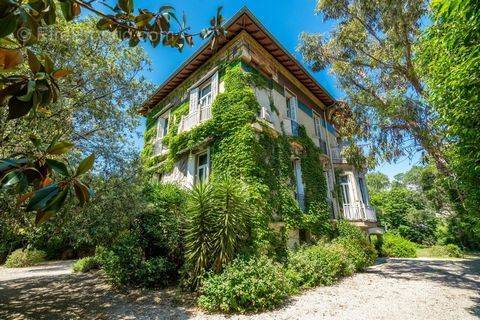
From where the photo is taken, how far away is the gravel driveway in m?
6.09

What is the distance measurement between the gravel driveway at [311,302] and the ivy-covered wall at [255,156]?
2.84m

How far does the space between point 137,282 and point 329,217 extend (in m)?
9.87

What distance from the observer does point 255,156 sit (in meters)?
10.2

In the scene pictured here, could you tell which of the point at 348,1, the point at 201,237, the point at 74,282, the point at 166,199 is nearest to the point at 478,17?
the point at 201,237

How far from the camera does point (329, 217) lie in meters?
13.7

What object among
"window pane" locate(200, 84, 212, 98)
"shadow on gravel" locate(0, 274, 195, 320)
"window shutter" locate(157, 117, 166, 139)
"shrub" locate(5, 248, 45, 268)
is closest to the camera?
"shadow on gravel" locate(0, 274, 195, 320)

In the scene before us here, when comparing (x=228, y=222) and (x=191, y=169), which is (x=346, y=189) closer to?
(x=191, y=169)

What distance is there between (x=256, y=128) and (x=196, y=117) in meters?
3.62

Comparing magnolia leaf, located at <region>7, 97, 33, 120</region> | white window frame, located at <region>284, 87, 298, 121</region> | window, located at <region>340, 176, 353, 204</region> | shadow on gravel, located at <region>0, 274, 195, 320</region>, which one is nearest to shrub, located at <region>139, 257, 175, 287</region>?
shadow on gravel, located at <region>0, 274, 195, 320</region>

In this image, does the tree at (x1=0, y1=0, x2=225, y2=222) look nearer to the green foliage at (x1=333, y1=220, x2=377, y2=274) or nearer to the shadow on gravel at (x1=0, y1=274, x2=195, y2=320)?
the shadow on gravel at (x1=0, y1=274, x2=195, y2=320)

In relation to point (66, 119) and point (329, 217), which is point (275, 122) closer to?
point (329, 217)

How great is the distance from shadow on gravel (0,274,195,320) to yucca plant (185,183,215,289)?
3.26 feet

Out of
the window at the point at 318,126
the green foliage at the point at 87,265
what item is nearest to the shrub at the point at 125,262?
the green foliage at the point at 87,265

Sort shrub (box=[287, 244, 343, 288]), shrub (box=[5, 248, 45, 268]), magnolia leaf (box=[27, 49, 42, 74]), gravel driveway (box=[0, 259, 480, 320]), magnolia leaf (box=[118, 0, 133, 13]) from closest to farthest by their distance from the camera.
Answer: magnolia leaf (box=[27, 49, 42, 74]) < magnolia leaf (box=[118, 0, 133, 13]) < gravel driveway (box=[0, 259, 480, 320]) < shrub (box=[287, 244, 343, 288]) < shrub (box=[5, 248, 45, 268])
